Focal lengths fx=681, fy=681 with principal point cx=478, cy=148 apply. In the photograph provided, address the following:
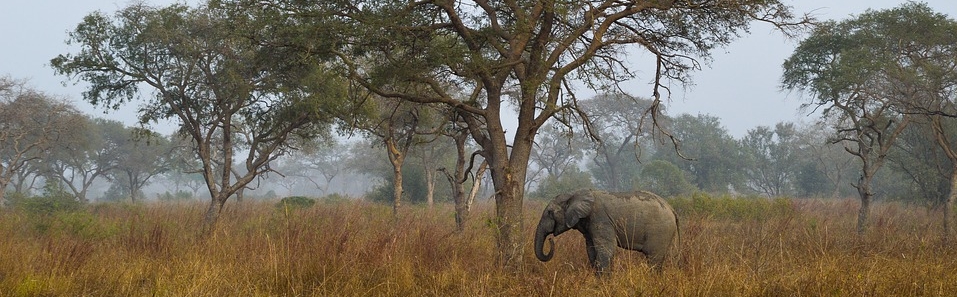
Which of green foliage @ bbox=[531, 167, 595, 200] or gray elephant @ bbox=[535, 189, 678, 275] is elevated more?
green foliage @ bbox=[531, 167, 595, 200]

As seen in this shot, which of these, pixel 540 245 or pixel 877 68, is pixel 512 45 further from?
pixel 877 68

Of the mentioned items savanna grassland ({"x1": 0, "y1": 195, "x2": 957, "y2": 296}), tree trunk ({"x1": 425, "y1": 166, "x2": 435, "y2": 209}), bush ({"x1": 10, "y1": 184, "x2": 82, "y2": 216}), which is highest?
tree trunk ({"x1": 425, "y1": 166, "x2": 435, "y2": 209})

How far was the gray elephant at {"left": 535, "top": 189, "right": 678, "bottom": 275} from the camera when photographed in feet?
25.9

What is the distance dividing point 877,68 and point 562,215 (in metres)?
11.4

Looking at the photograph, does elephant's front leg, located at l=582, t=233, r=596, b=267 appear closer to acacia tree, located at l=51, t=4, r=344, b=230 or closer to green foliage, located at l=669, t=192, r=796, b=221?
acacia tree, located at l=51, t=4, r=344, b=230

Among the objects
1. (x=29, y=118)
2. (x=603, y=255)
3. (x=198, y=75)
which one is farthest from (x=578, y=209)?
(x=29, y=118)

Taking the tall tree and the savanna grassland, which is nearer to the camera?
the savanna grassland

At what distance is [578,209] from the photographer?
310 inches

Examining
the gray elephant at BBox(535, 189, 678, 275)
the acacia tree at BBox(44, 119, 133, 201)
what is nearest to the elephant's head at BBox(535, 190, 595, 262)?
the gray elephant at BBox(535, 189, 678, 275)

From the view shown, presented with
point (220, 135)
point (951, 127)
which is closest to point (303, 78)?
point (951, 127)

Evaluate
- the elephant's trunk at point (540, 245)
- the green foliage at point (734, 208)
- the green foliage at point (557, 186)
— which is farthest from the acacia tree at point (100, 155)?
the elephant's trunk at point (540, 245)

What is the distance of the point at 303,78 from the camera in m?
14.8

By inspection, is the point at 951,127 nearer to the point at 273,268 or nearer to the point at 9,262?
the point at 273,268

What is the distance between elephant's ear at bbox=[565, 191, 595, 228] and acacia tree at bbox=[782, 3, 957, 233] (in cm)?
893
